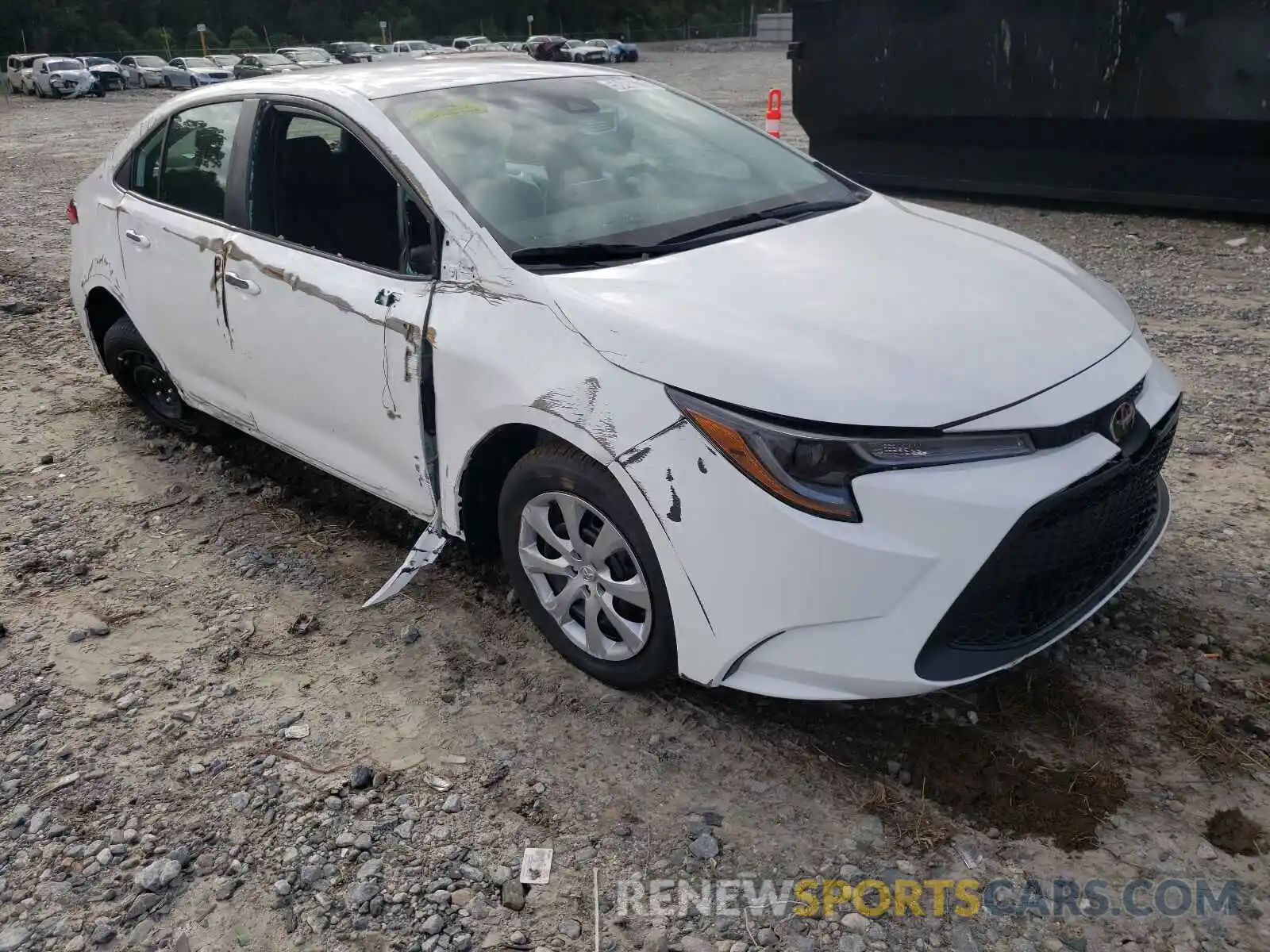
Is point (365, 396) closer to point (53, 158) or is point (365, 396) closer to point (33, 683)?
point (33, 683)

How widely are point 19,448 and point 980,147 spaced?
312 inches

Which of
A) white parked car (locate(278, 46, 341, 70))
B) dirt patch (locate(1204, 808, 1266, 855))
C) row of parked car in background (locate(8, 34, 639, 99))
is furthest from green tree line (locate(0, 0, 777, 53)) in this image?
dirt patch (locate(1204, 808, 1266, 855))

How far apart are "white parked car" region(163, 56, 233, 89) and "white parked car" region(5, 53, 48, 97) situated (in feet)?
14.3

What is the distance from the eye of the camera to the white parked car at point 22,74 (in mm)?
34031

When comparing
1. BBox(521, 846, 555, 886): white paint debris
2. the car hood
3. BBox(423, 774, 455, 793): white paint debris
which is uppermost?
the car hood

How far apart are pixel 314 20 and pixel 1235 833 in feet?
248

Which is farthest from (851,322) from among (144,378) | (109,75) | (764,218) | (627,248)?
(109,75)

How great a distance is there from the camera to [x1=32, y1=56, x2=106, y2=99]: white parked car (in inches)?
1282

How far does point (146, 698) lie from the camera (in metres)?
3.09

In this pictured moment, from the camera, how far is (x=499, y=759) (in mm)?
2764

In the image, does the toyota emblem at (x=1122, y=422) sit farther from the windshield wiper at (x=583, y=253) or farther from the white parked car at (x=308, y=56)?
the white parked car at (x=308, y=56)

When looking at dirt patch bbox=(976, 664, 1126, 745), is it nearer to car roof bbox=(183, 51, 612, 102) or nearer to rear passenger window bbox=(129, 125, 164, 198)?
car roof bbox=(183, 51, 612, 102)

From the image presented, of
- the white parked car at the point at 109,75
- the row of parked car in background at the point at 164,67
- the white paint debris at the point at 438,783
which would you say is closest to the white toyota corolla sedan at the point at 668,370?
the white paint debris at the point at 438,783

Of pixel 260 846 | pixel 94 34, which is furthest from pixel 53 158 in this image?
pixel 94 34
